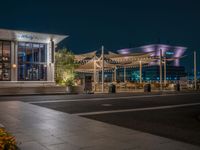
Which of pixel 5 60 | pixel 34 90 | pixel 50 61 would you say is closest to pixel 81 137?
pixel 34 90

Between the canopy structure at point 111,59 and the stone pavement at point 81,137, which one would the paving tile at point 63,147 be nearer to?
the stone pavement at point 81,137

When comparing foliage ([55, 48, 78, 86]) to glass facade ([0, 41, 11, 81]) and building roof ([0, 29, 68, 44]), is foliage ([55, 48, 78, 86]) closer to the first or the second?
building roof ([0, 29, 68, 44])

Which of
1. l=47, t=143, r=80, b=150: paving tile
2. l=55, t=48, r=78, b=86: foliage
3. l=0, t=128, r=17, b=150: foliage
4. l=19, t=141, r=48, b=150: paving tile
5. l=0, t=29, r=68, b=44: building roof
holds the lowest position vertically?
l=47, t=143, r=80, b=150: paving tile

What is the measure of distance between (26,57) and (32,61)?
743 millimetres

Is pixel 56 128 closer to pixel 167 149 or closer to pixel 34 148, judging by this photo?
pixel 34 148

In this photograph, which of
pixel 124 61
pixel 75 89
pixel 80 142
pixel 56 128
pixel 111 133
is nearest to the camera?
pixel 80 142

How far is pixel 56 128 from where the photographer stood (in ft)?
26.0

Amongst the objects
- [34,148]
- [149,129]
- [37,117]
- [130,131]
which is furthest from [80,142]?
[37,117]

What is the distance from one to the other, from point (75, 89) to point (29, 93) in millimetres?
4491

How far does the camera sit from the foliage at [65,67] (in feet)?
94.2

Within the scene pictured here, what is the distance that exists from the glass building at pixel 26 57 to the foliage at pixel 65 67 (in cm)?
129

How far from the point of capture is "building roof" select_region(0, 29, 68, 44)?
25.7 metres

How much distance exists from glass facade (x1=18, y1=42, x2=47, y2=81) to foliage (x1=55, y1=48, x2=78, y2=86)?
1.79 meters

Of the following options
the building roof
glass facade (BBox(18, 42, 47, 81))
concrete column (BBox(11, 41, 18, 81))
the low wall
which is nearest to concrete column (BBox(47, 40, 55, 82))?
glass facade (BBox(18, 42, 47, 81))
